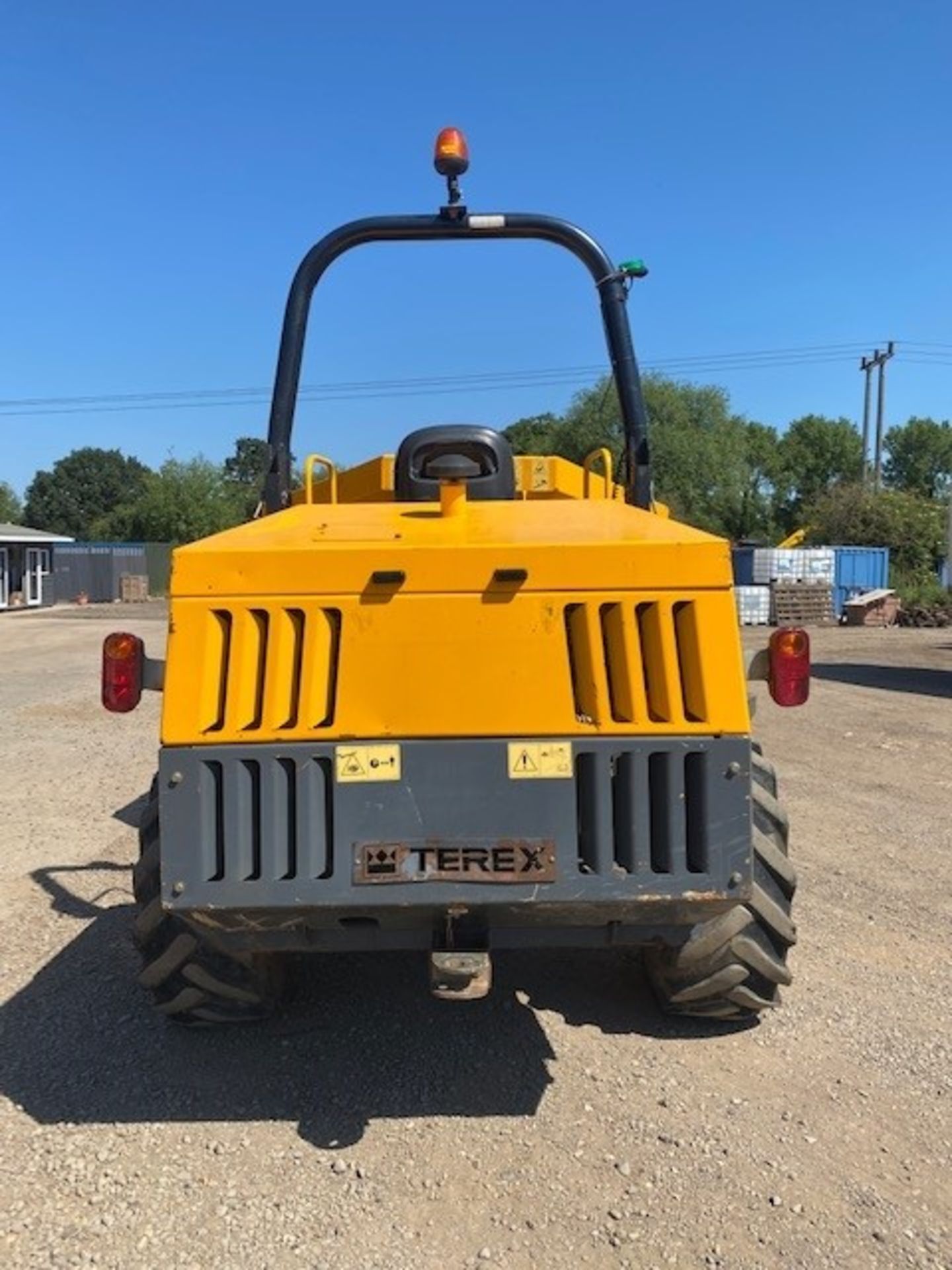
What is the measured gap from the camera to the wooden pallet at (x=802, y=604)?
27750 millimetres

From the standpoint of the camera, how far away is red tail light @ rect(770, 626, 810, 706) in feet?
10.4

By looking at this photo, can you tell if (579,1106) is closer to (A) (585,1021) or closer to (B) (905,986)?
(A) (585,1021)

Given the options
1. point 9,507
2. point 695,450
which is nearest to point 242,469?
point 9,507

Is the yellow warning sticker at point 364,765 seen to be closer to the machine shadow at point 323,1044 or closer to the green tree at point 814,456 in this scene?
the machine shadow at point 323,1044

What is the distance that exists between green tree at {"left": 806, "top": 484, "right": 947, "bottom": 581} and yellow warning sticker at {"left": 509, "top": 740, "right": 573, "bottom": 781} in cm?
3575

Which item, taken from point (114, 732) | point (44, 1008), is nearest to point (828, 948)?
point (44, 1008)

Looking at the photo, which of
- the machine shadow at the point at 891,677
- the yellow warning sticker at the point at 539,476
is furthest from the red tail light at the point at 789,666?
the machine shadow at the point at 891,677

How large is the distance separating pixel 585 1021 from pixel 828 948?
1.28 metres

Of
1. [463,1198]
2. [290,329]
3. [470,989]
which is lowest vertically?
[463,1198]

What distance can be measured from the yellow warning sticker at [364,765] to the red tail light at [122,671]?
86cm

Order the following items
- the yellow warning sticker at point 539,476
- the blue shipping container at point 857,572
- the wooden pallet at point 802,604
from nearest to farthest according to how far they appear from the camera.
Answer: the yellow warning sticker at point 539,476 < the wooden pallet at point 802,604 < the blue shipping container at point 857,572

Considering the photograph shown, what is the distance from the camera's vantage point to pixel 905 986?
4.00 metres

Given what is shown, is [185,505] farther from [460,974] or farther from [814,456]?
[460,974]

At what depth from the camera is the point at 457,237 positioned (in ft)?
13.6
